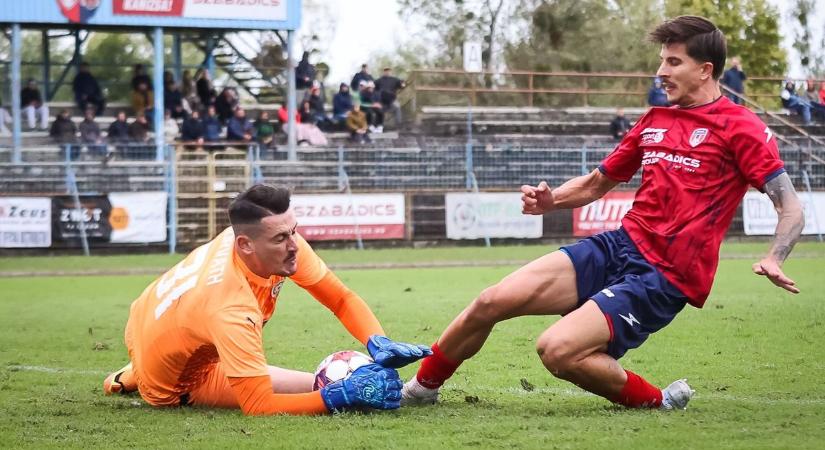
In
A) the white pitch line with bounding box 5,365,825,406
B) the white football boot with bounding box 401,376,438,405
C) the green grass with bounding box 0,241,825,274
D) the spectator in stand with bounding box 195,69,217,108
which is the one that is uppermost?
the spectator in stand with bounding box 195,69,217,108

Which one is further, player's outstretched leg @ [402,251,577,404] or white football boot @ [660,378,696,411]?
white football boot @ [660,378,696,411]

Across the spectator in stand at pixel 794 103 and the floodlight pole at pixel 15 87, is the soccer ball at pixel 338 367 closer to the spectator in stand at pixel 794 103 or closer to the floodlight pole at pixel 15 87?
the floodlight pole at pixel 15 87

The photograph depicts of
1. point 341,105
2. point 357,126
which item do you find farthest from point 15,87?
point 357,126

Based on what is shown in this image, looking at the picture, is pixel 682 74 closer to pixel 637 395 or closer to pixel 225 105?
pixel 637 395

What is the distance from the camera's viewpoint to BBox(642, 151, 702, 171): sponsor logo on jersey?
625 centimetres

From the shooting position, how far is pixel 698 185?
6250 mm

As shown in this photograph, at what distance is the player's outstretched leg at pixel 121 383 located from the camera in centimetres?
743

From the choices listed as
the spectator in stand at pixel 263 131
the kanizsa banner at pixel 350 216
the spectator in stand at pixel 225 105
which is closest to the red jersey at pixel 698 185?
the kanizsa banner at pixel 350 216

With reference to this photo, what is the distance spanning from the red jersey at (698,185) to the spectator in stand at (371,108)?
84.7 ft

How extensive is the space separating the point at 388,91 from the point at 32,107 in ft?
31.5

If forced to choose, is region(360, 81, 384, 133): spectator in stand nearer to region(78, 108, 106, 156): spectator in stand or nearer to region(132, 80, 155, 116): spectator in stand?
region(132, 80, 155, 116): spectator in stand

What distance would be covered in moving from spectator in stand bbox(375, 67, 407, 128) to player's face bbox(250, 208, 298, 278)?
87.0 ft

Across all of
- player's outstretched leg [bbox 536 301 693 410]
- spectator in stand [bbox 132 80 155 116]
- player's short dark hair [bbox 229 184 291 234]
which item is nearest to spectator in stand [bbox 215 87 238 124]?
spectator in stand [bbox 132 80 155 116]

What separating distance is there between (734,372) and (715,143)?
8.30 feet
